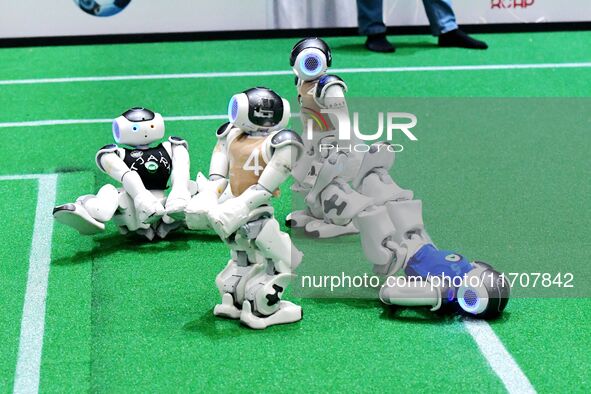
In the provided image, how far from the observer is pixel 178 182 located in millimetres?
6055

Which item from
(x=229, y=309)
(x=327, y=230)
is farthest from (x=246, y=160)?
(x=327, y=230)

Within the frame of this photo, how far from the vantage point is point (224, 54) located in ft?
35.8

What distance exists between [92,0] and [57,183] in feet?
15.1

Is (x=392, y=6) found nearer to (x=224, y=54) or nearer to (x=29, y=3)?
(x=224, y=54)

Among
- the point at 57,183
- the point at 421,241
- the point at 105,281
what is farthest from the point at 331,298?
the point at 57,183

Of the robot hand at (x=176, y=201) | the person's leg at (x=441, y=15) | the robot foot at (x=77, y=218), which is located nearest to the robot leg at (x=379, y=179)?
the robot hand at (x=176, y=201)

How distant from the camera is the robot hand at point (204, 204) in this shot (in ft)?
15.8

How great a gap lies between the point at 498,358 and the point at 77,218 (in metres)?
2.55

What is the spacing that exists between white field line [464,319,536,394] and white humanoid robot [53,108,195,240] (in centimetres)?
191

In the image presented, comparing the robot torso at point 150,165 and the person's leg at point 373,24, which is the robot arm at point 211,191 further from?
the person's leg at point 373,24

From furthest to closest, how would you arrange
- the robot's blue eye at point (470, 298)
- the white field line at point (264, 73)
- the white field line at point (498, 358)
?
the white field line at point (264, 73), the robot's blue eye at point (470, 298), the white field line at point (498, 358)

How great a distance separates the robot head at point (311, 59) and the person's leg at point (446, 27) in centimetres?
519

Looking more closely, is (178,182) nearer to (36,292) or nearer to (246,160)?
(36,292)

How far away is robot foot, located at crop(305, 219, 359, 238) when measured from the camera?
6.26m
